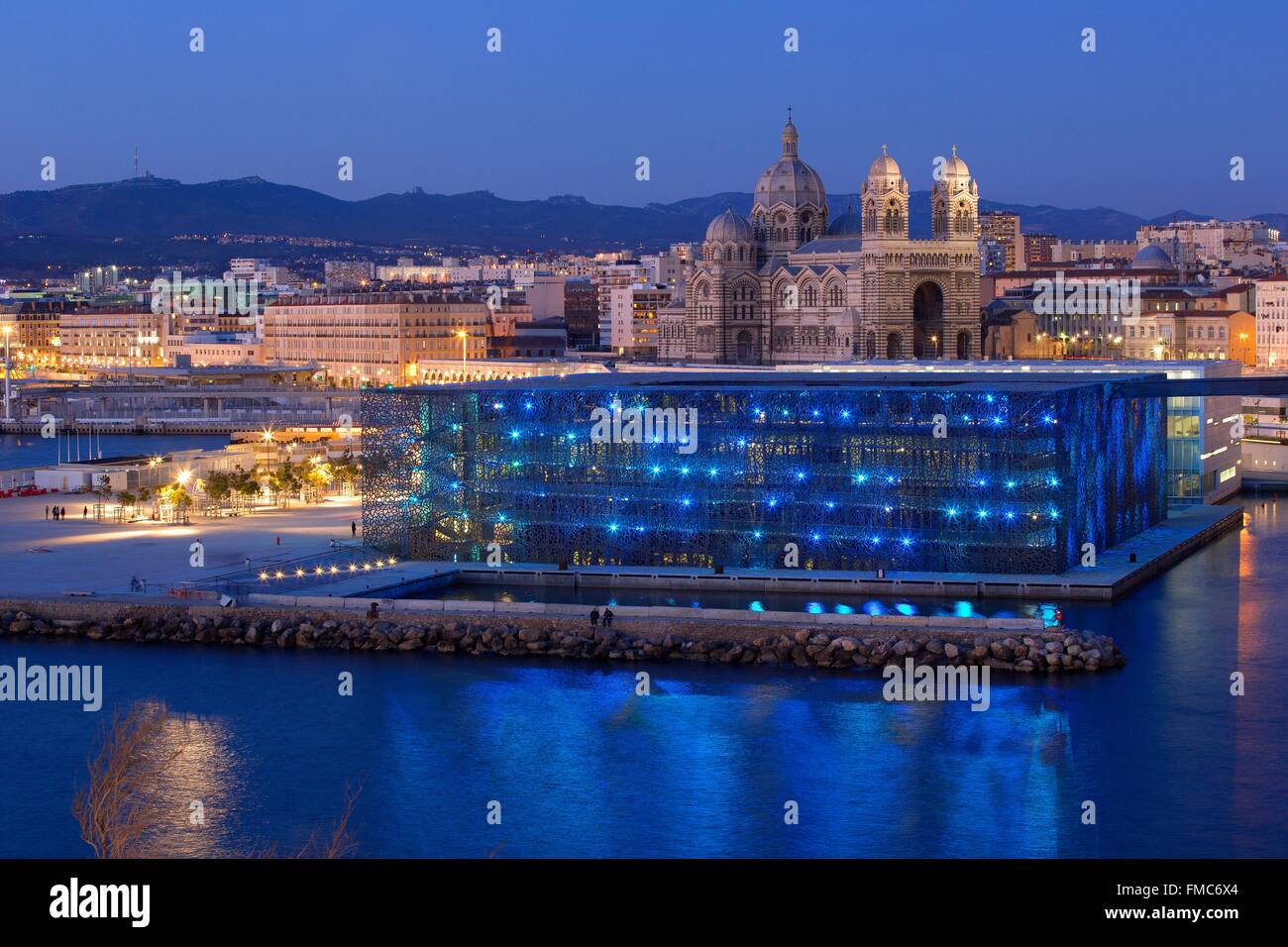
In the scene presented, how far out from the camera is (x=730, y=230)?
5984 centimetres

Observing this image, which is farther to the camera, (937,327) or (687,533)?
(937,327)

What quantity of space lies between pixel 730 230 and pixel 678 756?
1698 inches

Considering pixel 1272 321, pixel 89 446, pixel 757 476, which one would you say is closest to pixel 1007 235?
pixel 1272 321

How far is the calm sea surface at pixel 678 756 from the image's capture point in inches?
620

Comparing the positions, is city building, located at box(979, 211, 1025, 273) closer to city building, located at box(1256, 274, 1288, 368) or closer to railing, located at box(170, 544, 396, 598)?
city building, located at box(1256, 274, 1288, 368)

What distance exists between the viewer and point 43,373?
91.7 metres

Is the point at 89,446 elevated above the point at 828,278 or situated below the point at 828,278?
below

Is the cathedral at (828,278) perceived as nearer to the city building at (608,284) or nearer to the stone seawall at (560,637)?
the city building at (608,284)

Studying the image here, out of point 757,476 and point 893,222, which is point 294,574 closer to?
point 757,476

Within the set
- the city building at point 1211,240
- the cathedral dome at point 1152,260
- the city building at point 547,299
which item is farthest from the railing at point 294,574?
the city building at point 1211,240

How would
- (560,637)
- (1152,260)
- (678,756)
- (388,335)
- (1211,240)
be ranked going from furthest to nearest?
(1211,240) → (1152,260) → (388,335) → (560,637) → (678,756)
